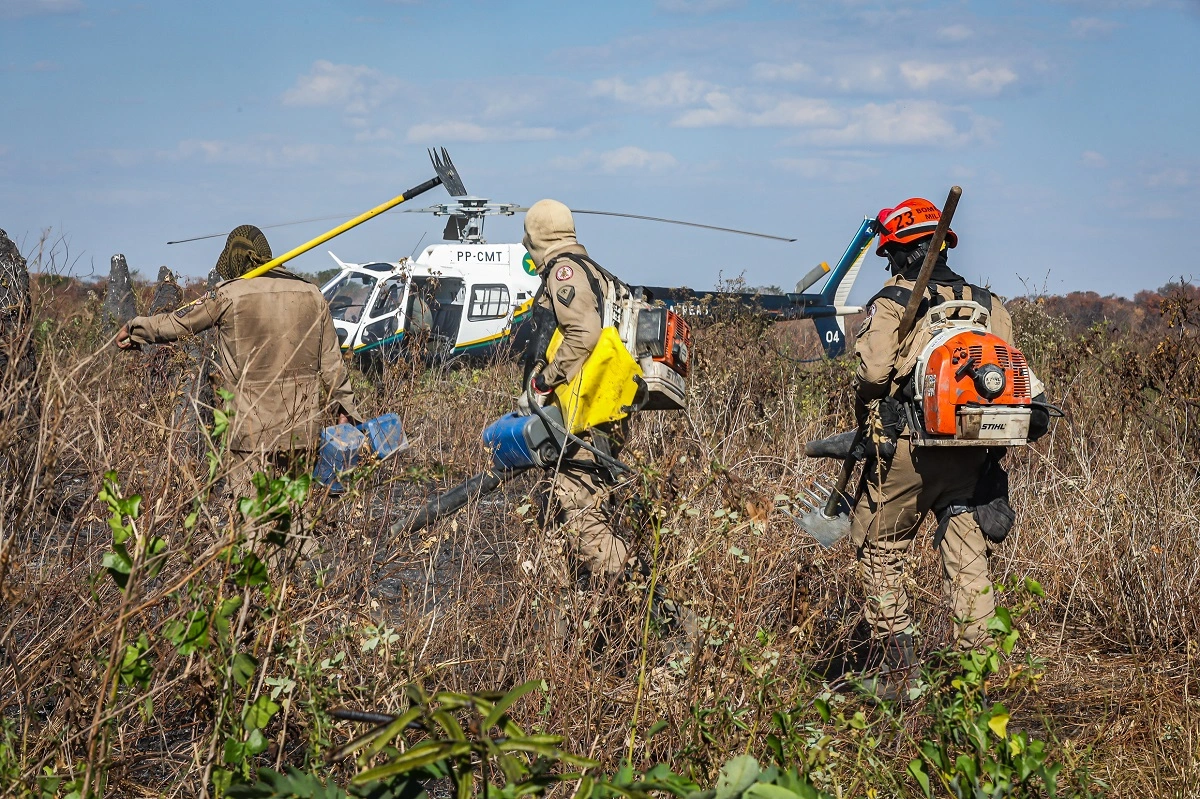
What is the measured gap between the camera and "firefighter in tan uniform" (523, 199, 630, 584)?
163 inches

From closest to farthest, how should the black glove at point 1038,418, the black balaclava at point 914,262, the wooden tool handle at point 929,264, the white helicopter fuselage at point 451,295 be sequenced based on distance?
the wooden tool handle at point 929,264, the black glove at point 1038,418, the black balaclava at point 914,262, the white helicopter fuselage at point 451,295

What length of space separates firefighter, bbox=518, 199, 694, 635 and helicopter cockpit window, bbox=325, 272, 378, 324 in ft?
33.4

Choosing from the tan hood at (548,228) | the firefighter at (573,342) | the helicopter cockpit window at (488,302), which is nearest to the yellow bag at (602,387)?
the firefighter at (573,342)

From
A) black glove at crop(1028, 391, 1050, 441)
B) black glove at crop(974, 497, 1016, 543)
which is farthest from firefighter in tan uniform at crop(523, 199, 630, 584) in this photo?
black glove at crop(1028, 391, 1050, 441)

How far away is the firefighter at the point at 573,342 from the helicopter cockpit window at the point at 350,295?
33.4ft

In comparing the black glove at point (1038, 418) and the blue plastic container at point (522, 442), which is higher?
the black glove at point (1038, 418)

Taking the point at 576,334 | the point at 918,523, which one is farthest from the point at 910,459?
the point at 576,334

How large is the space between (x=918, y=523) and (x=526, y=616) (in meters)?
1.70

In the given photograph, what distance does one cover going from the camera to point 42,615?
121 inches

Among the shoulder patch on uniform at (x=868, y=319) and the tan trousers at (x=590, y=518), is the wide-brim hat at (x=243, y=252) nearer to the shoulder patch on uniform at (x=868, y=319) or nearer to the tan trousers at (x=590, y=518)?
the tan trousers at (x=590, y=518)

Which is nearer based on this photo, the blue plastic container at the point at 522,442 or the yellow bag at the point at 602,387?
the yellow bag at the point at 602,387

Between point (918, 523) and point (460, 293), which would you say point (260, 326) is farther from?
point (460, 293)

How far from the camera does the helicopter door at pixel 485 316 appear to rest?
589 inches

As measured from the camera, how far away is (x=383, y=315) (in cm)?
1417
